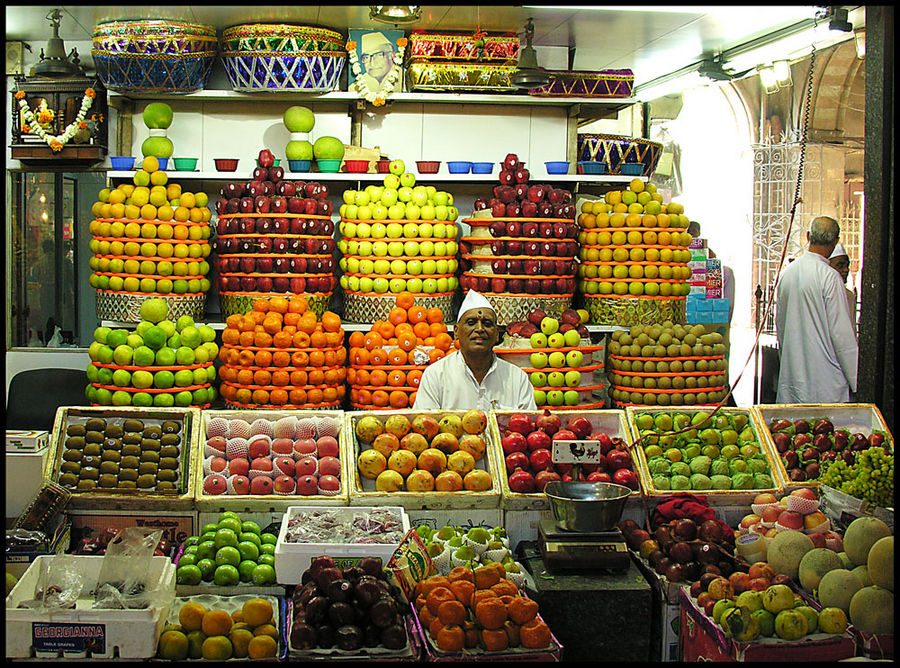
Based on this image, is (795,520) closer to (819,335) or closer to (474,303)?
(474,303)

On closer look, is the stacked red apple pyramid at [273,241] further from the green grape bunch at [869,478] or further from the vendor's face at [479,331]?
the green grape bunch at [869,478]

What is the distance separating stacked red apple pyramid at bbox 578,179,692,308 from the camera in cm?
571

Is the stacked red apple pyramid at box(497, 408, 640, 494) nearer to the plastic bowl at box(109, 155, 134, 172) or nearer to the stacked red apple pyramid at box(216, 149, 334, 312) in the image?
the stacked red apple pyramid at box(216, 149, 334, 312)

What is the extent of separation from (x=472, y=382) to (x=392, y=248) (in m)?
1.42

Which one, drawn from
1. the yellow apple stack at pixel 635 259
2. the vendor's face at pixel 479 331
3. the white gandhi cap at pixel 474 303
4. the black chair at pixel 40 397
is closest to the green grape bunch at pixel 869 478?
the vendor's face at pixel 479 331

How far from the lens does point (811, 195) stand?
895 cm

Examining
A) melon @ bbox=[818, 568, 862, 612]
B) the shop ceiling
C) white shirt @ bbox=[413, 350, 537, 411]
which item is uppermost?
the shop ceiling

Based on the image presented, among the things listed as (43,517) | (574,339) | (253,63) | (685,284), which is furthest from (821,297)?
(43,517)

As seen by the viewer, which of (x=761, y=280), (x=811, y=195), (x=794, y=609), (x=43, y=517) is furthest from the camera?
(x=761, y=280)

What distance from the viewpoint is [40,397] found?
18.3 ft

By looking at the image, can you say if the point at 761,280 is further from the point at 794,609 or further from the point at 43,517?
the point at 43,517

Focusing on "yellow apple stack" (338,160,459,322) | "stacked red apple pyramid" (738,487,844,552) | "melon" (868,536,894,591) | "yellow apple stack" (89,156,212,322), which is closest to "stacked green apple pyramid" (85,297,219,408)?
"yellow apple stack" (89,156,212,322)

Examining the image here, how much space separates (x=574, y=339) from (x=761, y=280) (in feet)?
18.6

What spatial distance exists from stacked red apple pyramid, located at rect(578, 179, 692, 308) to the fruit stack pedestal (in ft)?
0.74
